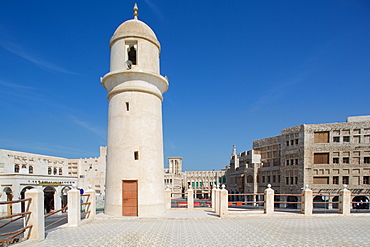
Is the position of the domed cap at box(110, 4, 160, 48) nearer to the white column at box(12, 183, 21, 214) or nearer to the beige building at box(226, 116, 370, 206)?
the white column at box(12, 183, 21, 214)

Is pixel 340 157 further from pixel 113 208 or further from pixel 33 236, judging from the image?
pixel 33 236

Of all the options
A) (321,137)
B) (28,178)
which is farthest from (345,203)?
(28,178)

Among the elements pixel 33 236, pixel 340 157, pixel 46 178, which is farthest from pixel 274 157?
pixel 33 236

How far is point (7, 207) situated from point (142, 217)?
92.2 ft

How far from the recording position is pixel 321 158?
1674 inches

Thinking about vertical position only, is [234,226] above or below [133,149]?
below

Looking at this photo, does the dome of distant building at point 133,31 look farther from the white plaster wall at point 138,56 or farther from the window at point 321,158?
the window at point 321,158

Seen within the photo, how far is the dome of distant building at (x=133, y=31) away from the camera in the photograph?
44.3 feet

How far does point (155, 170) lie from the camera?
44.0ft

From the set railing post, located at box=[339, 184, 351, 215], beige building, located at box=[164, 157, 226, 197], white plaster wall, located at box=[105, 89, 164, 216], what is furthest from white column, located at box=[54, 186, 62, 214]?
beige building, located at box=[164, 157, 226, 197]

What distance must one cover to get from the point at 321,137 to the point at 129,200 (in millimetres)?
39713

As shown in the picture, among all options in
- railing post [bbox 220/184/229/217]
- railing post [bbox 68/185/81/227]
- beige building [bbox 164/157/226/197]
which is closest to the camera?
railing post [bbox 68/185/81/227]

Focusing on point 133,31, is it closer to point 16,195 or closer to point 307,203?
point 307,203

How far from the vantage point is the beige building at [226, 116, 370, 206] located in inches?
1582
